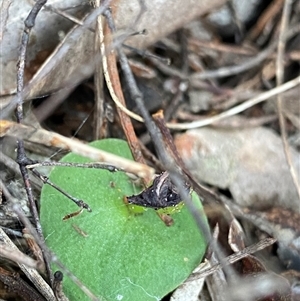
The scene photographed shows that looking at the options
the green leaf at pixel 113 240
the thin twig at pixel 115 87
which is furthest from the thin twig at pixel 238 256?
the thin twig at pixel 115 87

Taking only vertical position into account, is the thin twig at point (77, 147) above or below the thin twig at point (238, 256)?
above

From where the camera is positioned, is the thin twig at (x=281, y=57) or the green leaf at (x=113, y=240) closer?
the green leaf at (x=113, y=240)

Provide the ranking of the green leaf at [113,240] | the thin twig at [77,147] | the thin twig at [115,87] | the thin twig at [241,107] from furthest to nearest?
the thin twig at [241,107]
the thin twig at [115,87]
the green leaf at [113,240]
the thin twig at [77,147]

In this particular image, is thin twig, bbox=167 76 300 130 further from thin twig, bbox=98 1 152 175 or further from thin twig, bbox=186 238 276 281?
thin twig, bbox=186 238 276 281

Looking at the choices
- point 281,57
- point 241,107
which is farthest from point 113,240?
point 281,57

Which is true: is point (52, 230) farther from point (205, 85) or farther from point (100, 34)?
point (205, 85)

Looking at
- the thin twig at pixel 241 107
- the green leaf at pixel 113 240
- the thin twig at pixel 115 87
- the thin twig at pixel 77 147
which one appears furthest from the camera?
the thin twig at pixel 241 107

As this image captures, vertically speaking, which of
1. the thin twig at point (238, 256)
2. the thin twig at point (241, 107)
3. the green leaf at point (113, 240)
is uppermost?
the thin twig at point (241, 107)

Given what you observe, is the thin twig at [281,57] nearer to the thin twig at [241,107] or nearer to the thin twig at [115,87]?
the thin twig at [241,107]

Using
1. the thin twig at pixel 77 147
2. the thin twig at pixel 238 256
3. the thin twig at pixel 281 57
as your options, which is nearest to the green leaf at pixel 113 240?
the thin twig at pixel 238 256
